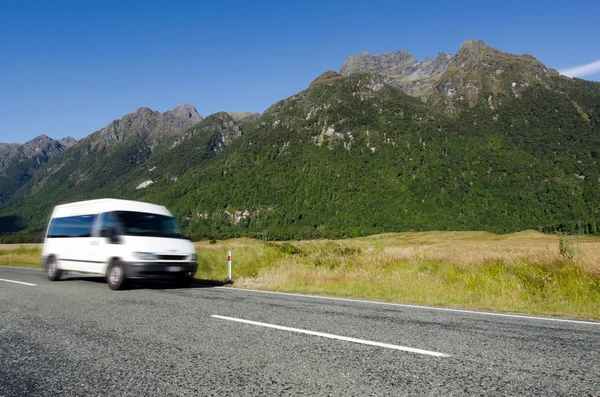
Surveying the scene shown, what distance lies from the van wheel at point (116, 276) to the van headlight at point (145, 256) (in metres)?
0.54

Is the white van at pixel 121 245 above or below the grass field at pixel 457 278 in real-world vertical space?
above

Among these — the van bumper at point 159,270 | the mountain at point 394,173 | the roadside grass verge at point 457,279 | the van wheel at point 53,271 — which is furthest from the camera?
the mountain at point 394,173

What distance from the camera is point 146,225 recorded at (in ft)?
40.7

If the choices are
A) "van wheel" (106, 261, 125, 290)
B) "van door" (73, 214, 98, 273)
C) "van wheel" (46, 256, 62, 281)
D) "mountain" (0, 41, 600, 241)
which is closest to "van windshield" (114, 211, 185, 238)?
"van wheel" (106, 261, 125, 290)

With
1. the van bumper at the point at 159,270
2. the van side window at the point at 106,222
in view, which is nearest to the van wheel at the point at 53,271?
Answer: the van side window at the point at 106,222

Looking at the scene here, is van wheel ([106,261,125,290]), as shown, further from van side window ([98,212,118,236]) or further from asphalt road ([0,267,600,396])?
asphalt road ([0,267,600,396])

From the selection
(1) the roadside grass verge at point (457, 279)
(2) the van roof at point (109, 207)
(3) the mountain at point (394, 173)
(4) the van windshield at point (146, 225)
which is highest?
(3) the mountain at point (394, 173)

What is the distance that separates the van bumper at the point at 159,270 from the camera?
11.0 m

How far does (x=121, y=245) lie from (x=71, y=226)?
3612 mm

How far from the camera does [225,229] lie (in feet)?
511

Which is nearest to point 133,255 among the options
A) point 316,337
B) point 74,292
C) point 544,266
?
point 74,292

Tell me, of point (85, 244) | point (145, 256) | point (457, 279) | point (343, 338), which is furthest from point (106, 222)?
point (457, 279)

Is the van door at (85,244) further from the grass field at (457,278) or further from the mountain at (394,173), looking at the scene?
the mountain at (394,173)

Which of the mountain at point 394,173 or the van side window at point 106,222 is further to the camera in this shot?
the mountain at point 394,173
